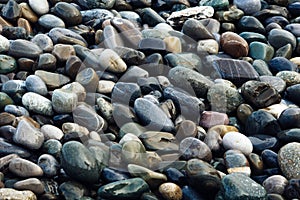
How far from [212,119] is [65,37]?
2.54ft

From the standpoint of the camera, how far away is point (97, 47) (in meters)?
2.34

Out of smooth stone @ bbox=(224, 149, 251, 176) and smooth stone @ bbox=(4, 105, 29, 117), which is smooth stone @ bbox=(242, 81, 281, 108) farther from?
smooth stone @ bbox=(4, 105, 29, 117)

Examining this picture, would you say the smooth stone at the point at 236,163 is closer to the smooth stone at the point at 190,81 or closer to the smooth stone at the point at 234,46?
the smooth stone at the point at 190,81

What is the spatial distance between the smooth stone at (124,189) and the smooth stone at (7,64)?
79 cm

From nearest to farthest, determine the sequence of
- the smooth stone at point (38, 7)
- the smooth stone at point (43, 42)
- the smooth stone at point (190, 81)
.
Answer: the smooth stone at point (190, 81)
the smooth stone at point (43, 42)
the smooth stone at point (38, 7)

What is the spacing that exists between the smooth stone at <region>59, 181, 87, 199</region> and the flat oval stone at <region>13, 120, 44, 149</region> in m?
0.20

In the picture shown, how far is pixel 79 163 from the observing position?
1615 millimetres

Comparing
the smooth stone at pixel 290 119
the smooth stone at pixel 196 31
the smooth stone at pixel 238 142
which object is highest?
the smooth stone at pixel 196 31

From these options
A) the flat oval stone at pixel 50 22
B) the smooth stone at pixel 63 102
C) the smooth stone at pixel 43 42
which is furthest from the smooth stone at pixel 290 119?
the flat oval stone at pixel 50 22

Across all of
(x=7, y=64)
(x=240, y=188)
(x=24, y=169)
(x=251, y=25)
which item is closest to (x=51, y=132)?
(x=24, y=169)

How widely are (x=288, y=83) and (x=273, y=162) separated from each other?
542mm

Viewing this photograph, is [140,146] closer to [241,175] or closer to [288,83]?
[241,175]

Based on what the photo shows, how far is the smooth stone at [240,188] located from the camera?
5.05ft

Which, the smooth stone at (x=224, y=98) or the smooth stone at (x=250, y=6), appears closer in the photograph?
the smooth stone at (x=224, y=98)
